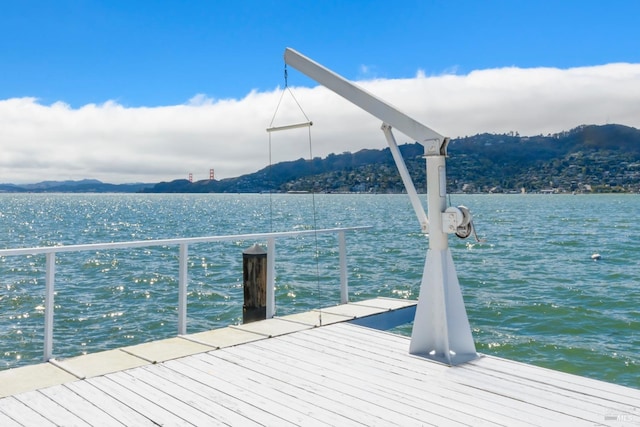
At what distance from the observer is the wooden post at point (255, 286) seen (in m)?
6.00

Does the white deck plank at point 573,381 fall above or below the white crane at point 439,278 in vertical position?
below

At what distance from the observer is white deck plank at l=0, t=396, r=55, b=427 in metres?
3.06

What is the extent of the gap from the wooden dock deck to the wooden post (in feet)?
4.02

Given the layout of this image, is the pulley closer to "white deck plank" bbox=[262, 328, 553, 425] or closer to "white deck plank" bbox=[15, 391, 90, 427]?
"white deck plank" bbox=[262, 328, 553, 425]

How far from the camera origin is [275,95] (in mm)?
6031

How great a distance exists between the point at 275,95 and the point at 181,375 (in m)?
3.32

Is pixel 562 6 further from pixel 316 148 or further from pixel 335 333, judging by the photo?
pixel 335 333

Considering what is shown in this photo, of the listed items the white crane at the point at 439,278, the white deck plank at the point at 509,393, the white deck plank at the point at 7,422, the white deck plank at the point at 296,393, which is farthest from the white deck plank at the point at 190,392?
the white crane at the point at 439,278

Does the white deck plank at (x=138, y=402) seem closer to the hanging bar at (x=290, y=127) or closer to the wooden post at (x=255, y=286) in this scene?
the wooden post at (x=255, y=286)

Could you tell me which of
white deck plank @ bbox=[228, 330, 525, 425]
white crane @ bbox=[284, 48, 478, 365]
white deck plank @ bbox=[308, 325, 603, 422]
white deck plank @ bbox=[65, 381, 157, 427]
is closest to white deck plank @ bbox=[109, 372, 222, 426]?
white deck plank @ bbox=[65, 381, 157, 427]

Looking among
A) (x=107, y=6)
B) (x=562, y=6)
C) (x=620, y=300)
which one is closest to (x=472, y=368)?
(x=562, y=6)

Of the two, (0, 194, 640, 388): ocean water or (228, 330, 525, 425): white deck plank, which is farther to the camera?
(0, 194, 640, 388): ocean water

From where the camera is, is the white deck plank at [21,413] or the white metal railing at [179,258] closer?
the white deck plank at [21,413]

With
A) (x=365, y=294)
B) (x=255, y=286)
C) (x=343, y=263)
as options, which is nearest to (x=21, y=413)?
(x=255, y=286)
